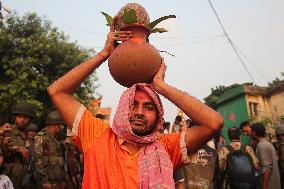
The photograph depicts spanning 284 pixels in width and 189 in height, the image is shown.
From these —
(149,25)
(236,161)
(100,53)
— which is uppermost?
(149,25)

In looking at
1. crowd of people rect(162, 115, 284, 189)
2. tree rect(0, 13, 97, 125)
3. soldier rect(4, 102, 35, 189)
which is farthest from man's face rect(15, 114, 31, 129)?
tree rect(0, 13, 97, 125)

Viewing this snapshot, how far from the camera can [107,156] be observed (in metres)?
2.48

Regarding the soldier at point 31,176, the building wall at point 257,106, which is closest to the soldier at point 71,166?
the soldier at point 31,176

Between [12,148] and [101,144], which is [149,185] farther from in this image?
[12,148]

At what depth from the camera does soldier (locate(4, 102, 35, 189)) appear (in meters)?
5.87

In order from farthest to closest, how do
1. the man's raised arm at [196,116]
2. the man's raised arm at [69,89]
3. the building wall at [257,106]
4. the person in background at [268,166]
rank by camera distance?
1. the building wall at [257,106]
2. the person in background at [268,166]
3. the man's raised arm at [69,89]
4. the man's raised arm at [196,116]

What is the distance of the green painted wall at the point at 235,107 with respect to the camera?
30047 millimetres

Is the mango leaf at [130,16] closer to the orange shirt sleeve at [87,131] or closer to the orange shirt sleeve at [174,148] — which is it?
the orange shirt sleeve at [87,131]

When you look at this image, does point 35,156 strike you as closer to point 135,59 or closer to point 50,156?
point 50,156

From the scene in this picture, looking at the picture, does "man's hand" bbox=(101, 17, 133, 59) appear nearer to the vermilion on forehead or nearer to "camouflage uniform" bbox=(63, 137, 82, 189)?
A: the vermilion on forehead

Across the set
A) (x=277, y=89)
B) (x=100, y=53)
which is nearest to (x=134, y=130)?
(x=100, y=53)

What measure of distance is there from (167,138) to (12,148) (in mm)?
4038

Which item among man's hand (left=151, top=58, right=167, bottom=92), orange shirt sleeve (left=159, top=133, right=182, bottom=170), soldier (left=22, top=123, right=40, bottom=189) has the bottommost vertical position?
soldier (left=22, top=123, right=40, bottom=189)

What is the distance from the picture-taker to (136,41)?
2.87m
